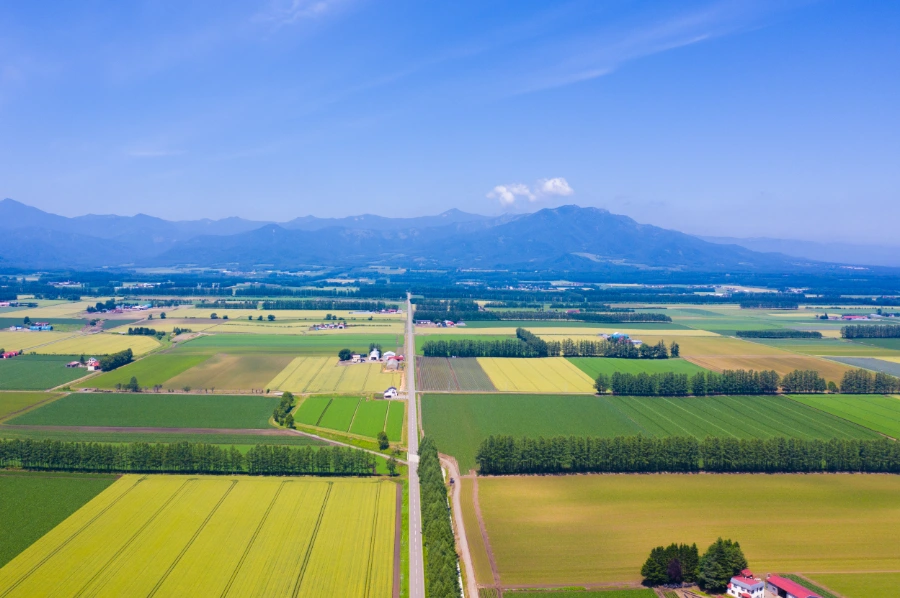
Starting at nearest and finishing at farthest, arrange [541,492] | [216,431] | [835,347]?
[541,492] < [216,431] < [835,347]

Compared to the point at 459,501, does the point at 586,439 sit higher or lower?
higher

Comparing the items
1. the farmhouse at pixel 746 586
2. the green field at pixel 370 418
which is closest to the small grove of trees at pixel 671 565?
the farmhouse at pixel 746 586

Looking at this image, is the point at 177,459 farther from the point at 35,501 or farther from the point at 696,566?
the point at 696,566

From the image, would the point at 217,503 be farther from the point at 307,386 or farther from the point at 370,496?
the point at 307,386

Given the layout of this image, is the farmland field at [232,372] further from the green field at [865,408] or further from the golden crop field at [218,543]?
the green field at [865,408]

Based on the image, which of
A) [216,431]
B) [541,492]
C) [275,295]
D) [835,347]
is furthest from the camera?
[275,295]

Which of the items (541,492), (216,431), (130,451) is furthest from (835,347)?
(130,451)
